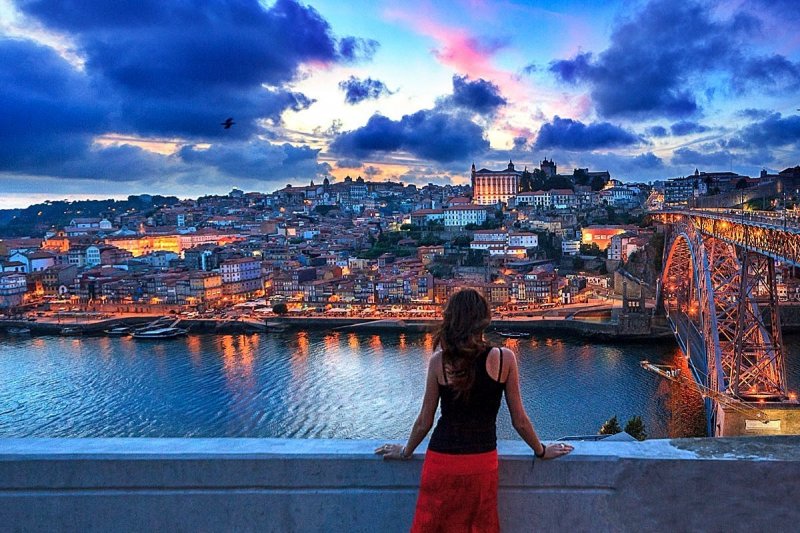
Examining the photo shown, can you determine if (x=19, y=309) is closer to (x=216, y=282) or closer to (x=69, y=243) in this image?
(x=216, y=282)

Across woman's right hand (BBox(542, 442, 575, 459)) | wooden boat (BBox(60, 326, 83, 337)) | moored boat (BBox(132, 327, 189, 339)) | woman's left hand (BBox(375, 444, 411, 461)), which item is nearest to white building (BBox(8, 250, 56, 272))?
wooden boat (BBox(60, 326, 83, 337))

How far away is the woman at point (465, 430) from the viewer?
83 centimetres

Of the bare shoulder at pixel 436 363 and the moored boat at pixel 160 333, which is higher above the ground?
the bare shoulder at pixel 436 363

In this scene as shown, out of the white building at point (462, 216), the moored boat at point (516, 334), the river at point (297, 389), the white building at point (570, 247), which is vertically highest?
the white building at point (462, 216)

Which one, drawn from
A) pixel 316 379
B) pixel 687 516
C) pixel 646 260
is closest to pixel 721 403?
pixel 687 516

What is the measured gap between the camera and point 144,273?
24.8m

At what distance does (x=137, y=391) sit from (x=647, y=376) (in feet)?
28.8

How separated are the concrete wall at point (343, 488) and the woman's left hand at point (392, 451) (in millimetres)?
13

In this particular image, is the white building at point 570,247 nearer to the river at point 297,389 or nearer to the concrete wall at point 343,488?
the river at point 297,389

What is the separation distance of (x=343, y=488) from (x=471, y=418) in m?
0.21

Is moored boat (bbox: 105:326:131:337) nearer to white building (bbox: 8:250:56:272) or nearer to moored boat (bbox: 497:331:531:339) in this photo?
moored boat (bbox: 497:331:531:339)

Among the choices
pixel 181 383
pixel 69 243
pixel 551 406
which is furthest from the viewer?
pixel 69 243

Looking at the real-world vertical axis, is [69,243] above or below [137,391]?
above

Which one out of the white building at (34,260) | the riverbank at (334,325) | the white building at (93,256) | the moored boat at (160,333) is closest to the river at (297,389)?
the riverbank at (334,325)
